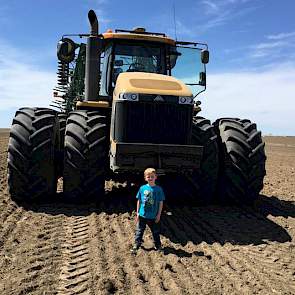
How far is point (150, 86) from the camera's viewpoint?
6.70 meters

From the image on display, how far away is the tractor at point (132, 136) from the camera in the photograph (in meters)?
6.55

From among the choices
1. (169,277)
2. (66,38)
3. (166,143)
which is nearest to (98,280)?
(169,277)

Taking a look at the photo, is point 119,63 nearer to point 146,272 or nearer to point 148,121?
point 148,121

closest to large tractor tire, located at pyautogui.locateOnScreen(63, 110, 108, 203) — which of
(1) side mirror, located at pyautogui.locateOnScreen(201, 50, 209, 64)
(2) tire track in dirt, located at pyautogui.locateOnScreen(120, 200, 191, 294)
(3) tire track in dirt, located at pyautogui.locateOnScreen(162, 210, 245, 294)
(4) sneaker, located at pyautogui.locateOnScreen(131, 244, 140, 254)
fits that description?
(3) tire track in dirt, located at pyautogui.locateOnScreen(162, 210, 245, 294)

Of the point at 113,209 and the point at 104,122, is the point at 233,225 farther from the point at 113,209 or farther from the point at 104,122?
the point at 104,122

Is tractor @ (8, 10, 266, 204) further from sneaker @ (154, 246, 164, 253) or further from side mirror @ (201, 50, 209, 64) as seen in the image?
sneaker @ (154, 246, 164, 253)

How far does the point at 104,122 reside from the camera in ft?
24.0

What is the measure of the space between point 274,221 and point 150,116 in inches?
101

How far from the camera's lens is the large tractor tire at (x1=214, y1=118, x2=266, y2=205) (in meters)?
7.63

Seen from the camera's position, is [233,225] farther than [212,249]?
Yes

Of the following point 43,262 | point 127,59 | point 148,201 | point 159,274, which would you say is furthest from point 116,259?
point 127,59

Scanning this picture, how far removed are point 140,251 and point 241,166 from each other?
295 cm

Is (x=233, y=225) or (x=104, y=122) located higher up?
(x=104, y=122)

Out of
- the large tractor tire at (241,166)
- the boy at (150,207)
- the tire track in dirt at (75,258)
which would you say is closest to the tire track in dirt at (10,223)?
the tire track in dirt at (75,258)
